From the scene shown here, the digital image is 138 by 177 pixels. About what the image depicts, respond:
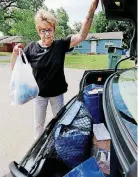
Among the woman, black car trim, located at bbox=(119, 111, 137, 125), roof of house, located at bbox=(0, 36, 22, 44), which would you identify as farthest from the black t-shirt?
roof of house, located at bbox=(0, 36, 22, 44)

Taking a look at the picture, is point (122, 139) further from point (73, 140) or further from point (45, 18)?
point (45, 18)

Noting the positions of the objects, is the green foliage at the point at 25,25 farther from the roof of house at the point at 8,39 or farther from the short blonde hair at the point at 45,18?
the short blonde hair at the point at 45,18

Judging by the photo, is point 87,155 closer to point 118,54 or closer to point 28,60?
point 28,60

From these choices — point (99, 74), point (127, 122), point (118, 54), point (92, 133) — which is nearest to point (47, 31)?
point (99, 74)

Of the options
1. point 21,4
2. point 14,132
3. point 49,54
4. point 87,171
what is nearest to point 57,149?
point 87,171

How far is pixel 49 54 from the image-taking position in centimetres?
308

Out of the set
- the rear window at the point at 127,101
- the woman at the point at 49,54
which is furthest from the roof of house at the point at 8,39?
the rear window at the point at 127,101

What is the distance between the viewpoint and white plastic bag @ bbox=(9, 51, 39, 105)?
302cm

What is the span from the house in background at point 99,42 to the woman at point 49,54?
2196 inches

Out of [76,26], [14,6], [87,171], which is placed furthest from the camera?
[76,26]

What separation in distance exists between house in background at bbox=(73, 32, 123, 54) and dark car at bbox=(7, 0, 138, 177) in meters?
56.7

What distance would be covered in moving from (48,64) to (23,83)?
31 centimetres

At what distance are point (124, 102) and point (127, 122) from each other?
1.02ft

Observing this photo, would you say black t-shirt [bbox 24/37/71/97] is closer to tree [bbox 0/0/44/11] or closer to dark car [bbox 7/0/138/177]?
dark car [bbox 7/0/138/177]
